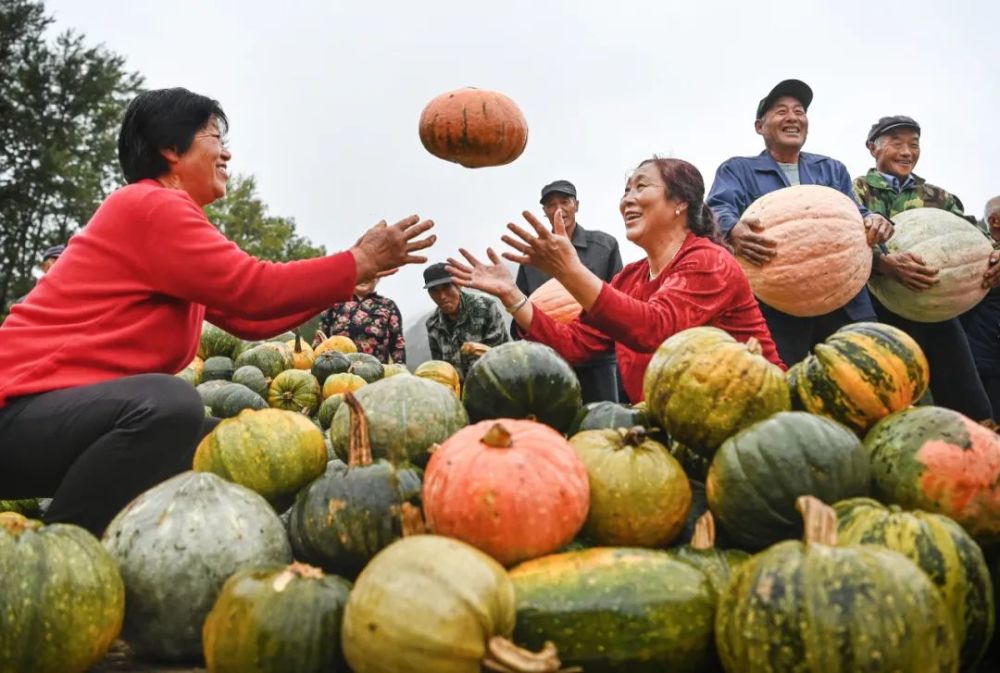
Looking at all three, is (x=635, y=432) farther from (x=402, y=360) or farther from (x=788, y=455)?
(x=402, y=360)

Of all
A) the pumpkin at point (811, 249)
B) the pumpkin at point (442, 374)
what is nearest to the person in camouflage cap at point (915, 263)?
the pumpkin at point (811, 249)

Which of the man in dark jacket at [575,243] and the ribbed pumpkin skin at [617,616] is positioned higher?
the man in dark jacket at [575,243]

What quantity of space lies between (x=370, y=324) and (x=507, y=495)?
6240 mm

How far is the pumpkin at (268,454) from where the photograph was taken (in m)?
2.69

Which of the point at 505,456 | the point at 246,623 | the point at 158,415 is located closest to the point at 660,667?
the point at 505,456

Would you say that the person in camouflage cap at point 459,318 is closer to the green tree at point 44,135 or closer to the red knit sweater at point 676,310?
the red knit sweater at point 676,310

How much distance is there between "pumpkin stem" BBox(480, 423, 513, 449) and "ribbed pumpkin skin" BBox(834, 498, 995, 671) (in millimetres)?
814

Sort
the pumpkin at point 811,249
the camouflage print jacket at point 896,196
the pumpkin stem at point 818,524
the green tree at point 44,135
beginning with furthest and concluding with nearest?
1. the green tree at point 44,135
2. the camouflage print jacket at point 896,196
3. the pumpkin at point 811,249
4. the pumpkin stem at point 818,524

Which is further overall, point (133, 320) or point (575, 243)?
point (575, 243)

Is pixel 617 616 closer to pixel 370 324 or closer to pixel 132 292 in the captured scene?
pixel 132 292

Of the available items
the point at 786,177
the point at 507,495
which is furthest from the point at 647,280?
the point at 507,495

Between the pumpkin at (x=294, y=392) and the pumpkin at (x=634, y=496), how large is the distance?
3849mm

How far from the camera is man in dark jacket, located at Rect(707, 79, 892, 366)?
5.11m

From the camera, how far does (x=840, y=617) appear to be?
1687mm
